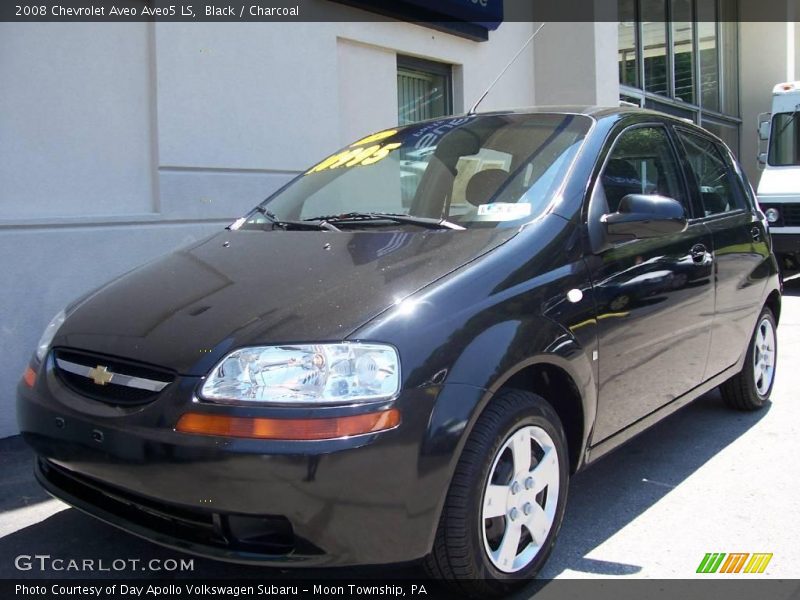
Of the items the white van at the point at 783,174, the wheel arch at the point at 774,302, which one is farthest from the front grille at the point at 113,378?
the white van at the point at 783,174

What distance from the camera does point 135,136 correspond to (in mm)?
5410

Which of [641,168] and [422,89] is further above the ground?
[422,89]

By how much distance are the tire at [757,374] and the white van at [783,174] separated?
19.8ft

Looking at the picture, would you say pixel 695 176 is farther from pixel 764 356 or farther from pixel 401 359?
pixel 401 359

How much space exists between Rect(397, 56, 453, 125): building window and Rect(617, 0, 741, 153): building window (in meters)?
5.32

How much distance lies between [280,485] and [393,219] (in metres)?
1.37

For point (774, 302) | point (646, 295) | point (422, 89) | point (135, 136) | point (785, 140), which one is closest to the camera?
point (646, 295)

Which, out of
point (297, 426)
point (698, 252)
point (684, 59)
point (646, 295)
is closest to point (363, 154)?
point (646, 295)

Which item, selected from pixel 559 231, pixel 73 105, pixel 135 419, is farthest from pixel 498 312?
pixel 73 105

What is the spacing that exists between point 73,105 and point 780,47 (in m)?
17.7

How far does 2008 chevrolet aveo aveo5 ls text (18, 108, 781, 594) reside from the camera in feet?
7.39

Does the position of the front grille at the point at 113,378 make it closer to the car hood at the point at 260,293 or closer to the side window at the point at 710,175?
the car hood at the point at 260,293

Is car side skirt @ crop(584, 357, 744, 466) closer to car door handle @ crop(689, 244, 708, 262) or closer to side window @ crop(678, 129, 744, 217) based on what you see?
car door handle @ crop(689, 244, 708, 262)

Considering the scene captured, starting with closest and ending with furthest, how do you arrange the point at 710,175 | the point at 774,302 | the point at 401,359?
the point at 401,359, the point at 710,175, the point at 774,302
